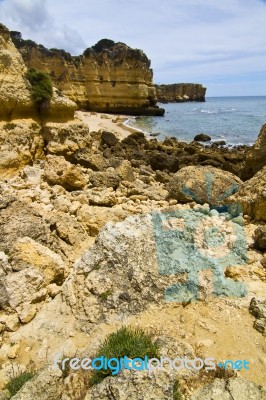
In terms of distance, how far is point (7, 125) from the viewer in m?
9.72

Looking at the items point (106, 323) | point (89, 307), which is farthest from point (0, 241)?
point (106, 323)

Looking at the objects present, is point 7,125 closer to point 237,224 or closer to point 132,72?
point 237,224

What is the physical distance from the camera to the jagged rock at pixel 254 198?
636 cm

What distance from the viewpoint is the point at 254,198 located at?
6.61m

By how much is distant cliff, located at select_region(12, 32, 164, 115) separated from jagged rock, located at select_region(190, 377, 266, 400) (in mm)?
52937

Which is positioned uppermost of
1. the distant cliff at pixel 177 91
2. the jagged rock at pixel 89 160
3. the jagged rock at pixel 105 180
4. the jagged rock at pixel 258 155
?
the distant cliff at pixel 177 91

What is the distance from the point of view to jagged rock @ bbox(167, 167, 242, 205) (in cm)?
809

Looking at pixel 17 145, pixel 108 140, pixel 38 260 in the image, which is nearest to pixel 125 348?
pixel 38 260

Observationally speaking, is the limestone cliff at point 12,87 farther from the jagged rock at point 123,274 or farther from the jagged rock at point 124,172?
the jagged rock at point 123,274

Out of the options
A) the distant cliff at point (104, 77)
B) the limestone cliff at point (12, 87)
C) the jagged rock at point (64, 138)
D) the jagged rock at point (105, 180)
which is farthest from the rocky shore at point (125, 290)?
the distant cliff at point (104, 77)

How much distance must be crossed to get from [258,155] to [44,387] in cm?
877

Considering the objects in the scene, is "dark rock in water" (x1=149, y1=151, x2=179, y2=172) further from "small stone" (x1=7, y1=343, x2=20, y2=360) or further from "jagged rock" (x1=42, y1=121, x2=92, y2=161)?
"small stone" (x1=7, y1=343, x2=20, y2=360)

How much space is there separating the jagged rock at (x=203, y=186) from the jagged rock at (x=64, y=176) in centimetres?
293

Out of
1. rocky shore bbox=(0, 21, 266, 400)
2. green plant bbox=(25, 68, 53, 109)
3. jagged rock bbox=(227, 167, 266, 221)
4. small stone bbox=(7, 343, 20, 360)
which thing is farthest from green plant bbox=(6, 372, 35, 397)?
green plant bbox=(25, 68, 53, 109)
